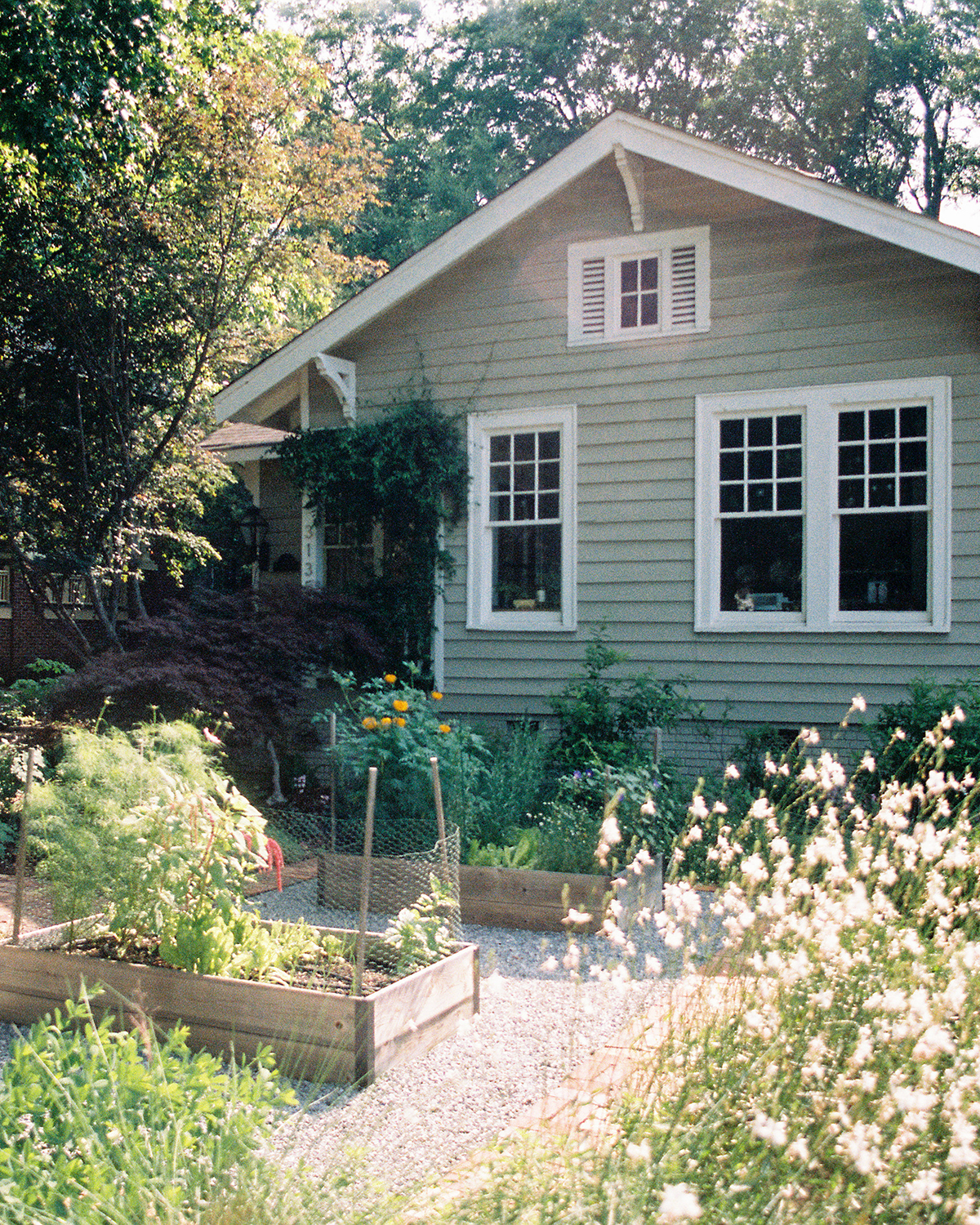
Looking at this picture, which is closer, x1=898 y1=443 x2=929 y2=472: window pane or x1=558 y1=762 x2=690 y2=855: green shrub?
x1=558 y1=762 x2=690 y2=855: green shrub

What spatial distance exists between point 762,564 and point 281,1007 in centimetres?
577

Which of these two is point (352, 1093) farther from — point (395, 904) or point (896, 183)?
point (896, 183)

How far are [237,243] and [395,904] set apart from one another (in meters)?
7.07

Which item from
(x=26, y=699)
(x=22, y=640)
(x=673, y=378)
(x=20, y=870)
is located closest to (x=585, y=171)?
(x=673, y=378)

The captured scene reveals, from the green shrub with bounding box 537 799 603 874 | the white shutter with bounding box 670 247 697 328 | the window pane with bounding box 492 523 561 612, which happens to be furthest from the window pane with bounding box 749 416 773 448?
the green shrub with bounding box 537 799 603 874

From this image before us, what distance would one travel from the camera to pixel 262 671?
321 inches

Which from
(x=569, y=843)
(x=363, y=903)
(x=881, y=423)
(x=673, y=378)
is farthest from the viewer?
(x=673, y=378)

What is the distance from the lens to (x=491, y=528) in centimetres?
929

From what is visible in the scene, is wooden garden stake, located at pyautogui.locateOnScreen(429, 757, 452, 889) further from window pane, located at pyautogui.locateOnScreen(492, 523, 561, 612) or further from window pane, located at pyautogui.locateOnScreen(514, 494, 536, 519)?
window pane, located at pyautogui.locateOnScreen(514, 494, 536, 519)

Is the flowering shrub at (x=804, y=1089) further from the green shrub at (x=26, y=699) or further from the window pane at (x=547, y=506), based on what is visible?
the green shrub at (x=26, y=699)

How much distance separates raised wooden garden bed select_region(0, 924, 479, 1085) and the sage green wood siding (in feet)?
15.3

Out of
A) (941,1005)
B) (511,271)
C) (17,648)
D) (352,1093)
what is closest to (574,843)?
(352,1093)

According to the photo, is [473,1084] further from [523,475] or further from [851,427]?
[523,475]

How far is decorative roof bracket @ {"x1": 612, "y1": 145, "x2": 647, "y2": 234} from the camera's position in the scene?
834cm
